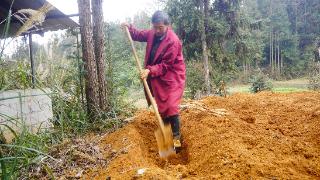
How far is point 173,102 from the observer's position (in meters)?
5.54

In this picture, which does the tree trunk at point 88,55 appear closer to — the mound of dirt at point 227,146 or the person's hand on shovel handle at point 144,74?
the mound of dirt at point 227,146

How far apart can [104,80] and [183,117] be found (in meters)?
1.68

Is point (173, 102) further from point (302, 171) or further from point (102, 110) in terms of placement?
point (302, 171)

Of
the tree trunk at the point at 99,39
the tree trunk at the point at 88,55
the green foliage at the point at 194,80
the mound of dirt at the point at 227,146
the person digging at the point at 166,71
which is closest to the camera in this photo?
the mound of dirt at the point at 227,146

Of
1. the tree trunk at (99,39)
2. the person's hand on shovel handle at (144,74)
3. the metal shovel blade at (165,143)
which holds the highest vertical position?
the tree trunk at (99,39)

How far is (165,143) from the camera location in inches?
202

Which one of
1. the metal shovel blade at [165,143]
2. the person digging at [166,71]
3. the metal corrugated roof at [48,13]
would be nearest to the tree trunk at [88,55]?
the metal corrugated roof at [48,13]

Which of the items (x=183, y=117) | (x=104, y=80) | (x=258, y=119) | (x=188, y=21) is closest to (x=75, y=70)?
(x=104, y=80)

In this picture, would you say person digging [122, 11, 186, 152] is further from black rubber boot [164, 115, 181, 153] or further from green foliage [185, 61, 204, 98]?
green foliage [185, 61, 204, 98]

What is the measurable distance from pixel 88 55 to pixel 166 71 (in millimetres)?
1858

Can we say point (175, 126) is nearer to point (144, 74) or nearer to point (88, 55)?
point (144, 74)

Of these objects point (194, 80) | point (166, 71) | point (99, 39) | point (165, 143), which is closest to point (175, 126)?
point (165, 143)

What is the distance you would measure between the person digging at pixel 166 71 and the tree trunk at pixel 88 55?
147 centimetres

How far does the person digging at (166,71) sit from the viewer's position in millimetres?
5502
